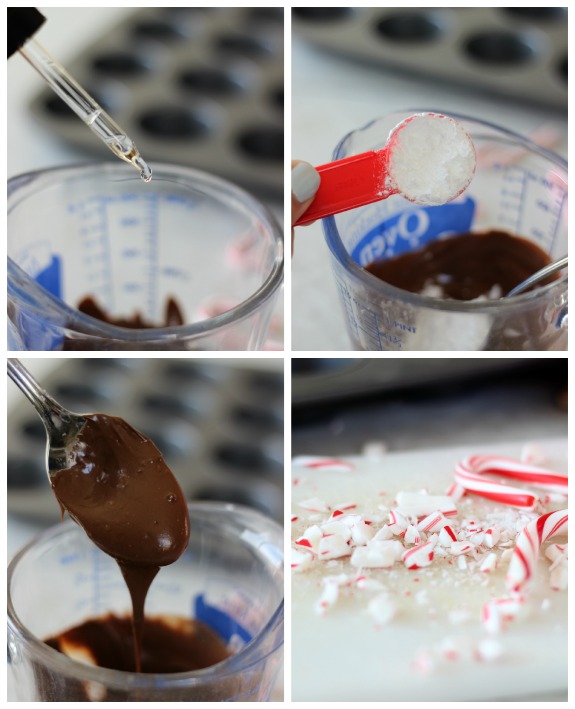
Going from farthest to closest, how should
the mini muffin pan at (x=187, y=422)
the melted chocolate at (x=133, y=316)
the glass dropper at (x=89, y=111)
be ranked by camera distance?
the mini muffin pan at (x=187, y=422) < the melted chocolate at (x=133, y=316) < the glass dropper at (x=89, y=111)

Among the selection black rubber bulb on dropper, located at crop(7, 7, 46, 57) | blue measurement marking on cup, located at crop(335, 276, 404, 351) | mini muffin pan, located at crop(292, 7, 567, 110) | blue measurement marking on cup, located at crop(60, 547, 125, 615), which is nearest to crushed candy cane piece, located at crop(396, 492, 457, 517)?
blue measurement marking on cup, located at crop(335, 276, 404, 351)

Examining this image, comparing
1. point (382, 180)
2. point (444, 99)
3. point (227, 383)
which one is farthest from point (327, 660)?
point (444, 99)

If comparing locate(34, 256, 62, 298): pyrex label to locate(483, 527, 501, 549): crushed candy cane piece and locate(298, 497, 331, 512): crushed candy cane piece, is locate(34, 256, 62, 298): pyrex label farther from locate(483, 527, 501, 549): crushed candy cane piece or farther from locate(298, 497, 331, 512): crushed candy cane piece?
locate(483, 527, 501, 549): crushed candy cane piece

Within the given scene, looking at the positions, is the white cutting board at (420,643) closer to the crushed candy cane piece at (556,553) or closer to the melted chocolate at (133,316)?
the crushed candy cane piece at (556,553)

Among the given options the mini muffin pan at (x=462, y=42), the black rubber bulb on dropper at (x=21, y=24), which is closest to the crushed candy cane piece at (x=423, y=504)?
the black rubber bulb on dropper at (x=21, y=24)

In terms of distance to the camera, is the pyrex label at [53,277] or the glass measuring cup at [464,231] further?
the pyrex label at [53,277]
